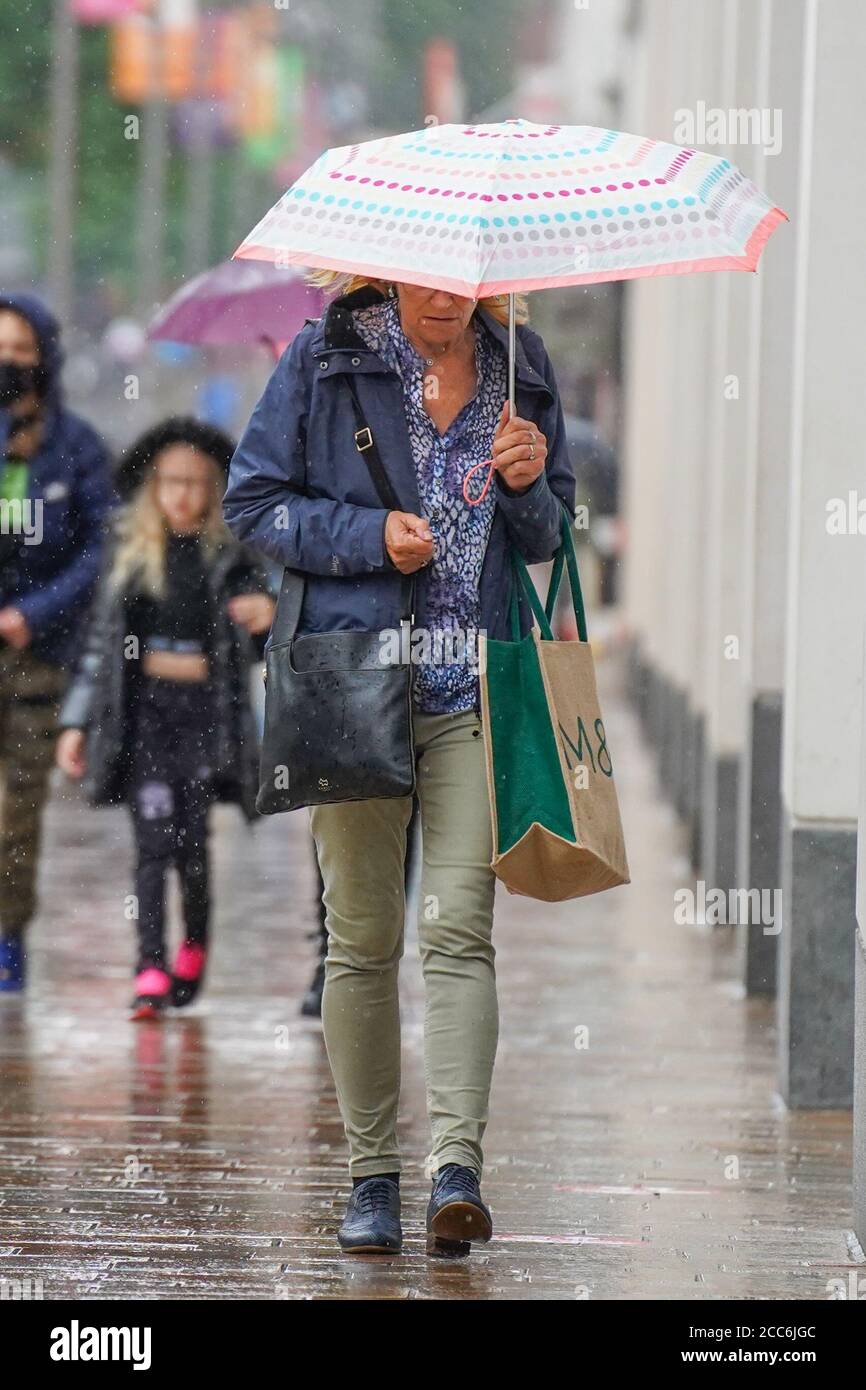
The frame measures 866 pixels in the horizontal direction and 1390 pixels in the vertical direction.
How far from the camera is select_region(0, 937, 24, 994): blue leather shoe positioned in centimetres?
863

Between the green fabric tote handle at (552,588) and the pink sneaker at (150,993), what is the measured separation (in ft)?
10.3

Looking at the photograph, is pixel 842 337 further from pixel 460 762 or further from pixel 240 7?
pixel 240 7

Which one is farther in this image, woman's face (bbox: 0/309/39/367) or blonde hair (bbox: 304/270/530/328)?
woman's face (bbox: 0/309/39/367)

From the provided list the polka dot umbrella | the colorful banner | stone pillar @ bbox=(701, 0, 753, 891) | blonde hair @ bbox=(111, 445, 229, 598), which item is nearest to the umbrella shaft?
the polka dot umbrella

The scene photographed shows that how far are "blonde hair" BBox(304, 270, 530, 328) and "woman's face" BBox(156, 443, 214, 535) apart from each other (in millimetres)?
2937

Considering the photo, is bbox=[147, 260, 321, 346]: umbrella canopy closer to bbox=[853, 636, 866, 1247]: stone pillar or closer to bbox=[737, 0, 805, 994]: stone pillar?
bbox=[737, 0, 805, 994]: stone pillar

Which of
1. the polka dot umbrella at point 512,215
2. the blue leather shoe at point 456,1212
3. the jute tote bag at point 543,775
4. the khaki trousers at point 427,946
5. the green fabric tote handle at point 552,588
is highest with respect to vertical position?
the polka dot umbrella at point 512,215

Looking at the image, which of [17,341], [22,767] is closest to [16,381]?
[17,341]

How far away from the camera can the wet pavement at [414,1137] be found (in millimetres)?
5207

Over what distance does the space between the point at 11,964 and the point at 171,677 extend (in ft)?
3.76

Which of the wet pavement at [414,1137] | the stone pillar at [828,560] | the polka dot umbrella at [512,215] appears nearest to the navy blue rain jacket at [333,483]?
the polka dot umbrella at [512,215]

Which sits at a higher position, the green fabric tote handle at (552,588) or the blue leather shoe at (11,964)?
the green fabric tote handle at (552,588)

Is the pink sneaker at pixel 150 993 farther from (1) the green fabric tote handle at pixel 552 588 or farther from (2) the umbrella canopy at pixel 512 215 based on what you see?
(2) the umbrella canopy at pixel 512 215

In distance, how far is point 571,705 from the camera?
5.33 meters
